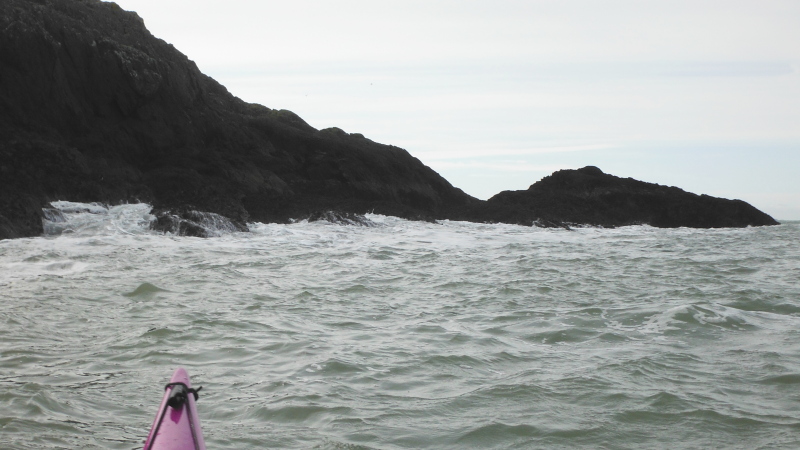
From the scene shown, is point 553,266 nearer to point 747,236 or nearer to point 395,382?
point 395,382

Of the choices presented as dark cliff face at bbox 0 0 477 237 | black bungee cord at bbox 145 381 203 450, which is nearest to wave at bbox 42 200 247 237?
dark cliff face at bbox 0 0 477 237

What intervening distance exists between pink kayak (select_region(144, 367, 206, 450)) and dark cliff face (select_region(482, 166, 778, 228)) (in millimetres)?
20374

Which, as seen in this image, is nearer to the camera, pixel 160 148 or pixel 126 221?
pixel 126 221

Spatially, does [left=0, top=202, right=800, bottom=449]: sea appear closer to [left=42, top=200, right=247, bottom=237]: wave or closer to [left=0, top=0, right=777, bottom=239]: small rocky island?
[left=42, top=200, right=247, bottom=237]: wave

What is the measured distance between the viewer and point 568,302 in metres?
8.91

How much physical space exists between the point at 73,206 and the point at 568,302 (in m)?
10.0

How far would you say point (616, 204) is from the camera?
2561 centimetres

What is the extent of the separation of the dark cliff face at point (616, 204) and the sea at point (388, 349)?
1167cm

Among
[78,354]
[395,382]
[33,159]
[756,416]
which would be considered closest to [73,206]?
[33,159]

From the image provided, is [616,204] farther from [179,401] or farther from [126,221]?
[179,401]

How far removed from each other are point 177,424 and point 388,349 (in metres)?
3.16

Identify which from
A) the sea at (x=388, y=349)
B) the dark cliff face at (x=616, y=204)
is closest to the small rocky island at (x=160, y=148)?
the dark cliff face at (x=616, y=204)

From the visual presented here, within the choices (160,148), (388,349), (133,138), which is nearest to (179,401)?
(388,349)

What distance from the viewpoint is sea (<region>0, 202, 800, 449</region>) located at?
441 cm
